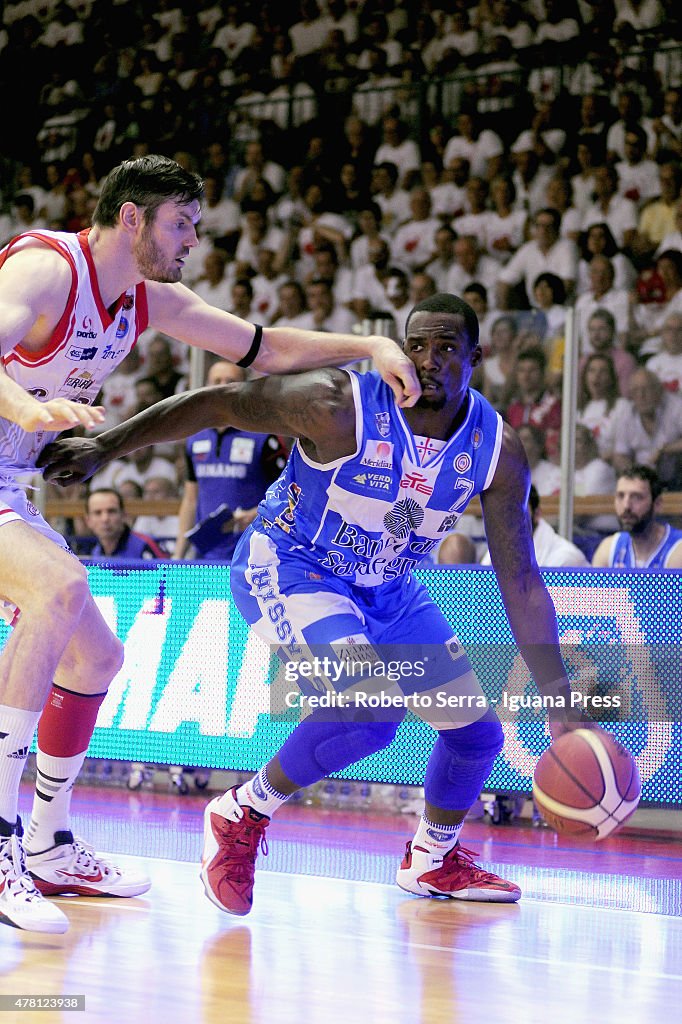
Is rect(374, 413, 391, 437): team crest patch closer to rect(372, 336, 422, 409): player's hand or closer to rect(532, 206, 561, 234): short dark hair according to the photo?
rect(372, 336, 422, 409): player's hand

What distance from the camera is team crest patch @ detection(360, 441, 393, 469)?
4.06m

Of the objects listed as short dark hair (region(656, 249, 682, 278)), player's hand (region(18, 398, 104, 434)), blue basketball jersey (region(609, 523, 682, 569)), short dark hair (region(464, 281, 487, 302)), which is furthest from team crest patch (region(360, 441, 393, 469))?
short dark hair (region(464, 281, 487, 302))

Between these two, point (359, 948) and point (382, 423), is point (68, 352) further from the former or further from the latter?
point (359, 948)

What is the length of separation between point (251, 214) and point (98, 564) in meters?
5.47

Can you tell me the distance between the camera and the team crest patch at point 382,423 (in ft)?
13.4

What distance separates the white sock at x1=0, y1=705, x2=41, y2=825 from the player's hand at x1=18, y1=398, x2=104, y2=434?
82cm

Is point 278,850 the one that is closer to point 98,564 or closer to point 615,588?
point 615,588

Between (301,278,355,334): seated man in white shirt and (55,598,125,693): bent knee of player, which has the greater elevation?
(301,278,355,334): seated man in white shirt

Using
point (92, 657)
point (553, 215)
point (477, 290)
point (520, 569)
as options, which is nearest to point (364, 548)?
point (520, 569)

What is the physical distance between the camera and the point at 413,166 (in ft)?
37.3

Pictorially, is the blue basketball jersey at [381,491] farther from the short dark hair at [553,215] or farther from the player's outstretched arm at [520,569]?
the short dark hair at [553,215]

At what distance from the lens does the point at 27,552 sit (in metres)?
3.50

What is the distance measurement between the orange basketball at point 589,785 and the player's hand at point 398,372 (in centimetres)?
111

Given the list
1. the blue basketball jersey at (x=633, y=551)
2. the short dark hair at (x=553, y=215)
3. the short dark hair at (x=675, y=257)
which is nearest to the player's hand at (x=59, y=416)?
the blue basketball jersey at (x=633, y=551)
